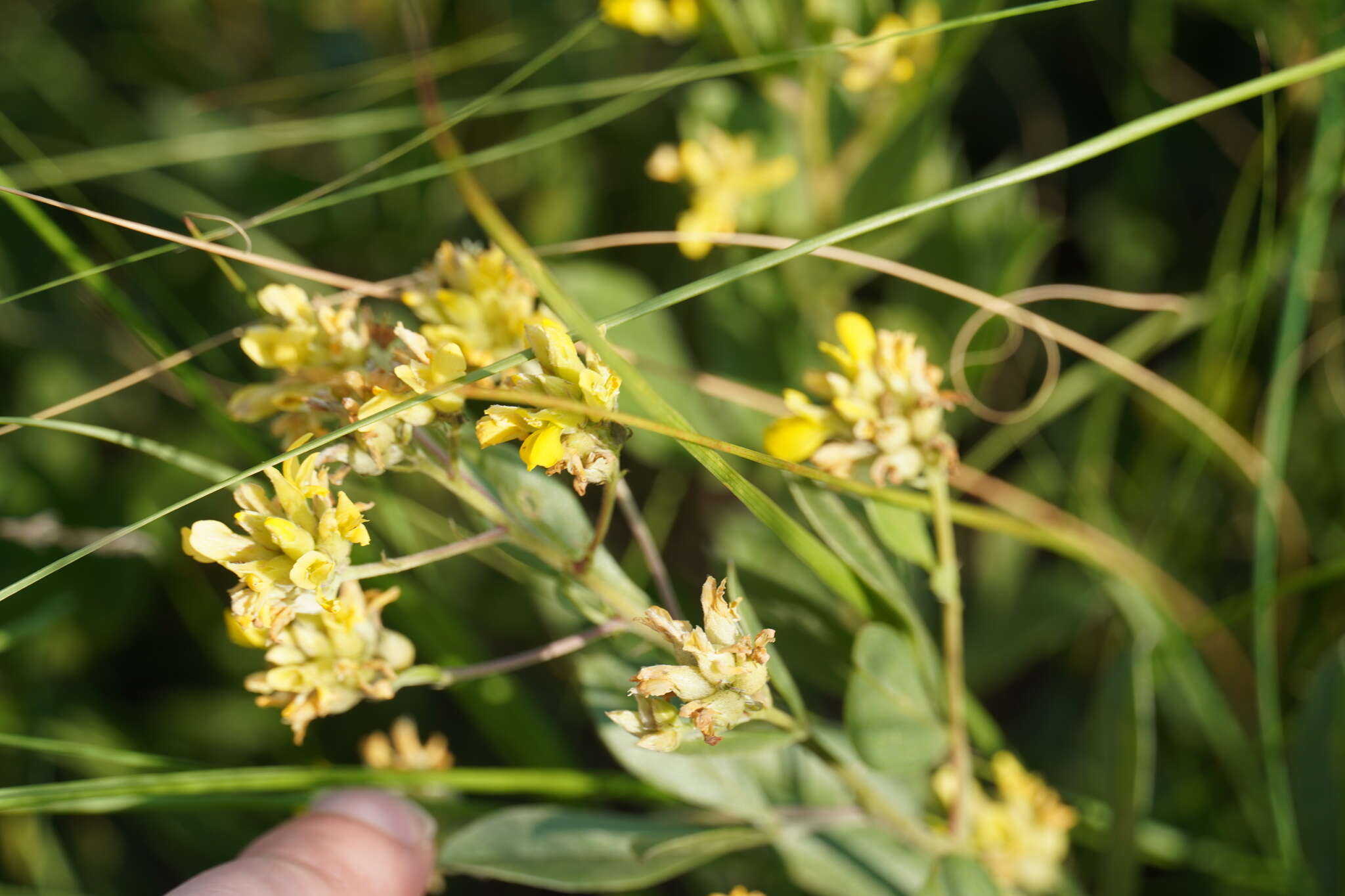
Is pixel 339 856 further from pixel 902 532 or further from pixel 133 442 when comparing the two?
pixel 902 532

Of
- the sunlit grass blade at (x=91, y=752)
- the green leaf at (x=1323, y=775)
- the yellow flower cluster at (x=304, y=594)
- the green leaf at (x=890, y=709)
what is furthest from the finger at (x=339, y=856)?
the green leaf at (x=1323, y=775)

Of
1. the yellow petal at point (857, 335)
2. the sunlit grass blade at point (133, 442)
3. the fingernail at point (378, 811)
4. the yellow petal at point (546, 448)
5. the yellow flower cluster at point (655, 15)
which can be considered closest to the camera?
the yellow petal at point (546, 448)

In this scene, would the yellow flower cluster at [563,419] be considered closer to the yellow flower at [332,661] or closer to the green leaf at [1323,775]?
the yellow flower at [332,661]

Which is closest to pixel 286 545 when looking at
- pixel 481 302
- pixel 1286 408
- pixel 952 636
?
pixel 481 302

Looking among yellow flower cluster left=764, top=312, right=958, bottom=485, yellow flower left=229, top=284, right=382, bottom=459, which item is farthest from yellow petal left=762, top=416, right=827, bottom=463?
yellow flower left=229, top=284, right=382, bottom=459

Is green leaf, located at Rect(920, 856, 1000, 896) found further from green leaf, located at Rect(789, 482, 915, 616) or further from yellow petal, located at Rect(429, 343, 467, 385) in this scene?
yellow petal, located at Rect(429, 343, 467, 385)

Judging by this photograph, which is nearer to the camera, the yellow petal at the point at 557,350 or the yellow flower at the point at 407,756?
the yellow petal at the point at 557,350

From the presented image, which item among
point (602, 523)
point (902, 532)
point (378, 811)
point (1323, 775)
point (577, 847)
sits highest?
point (602, 523)
